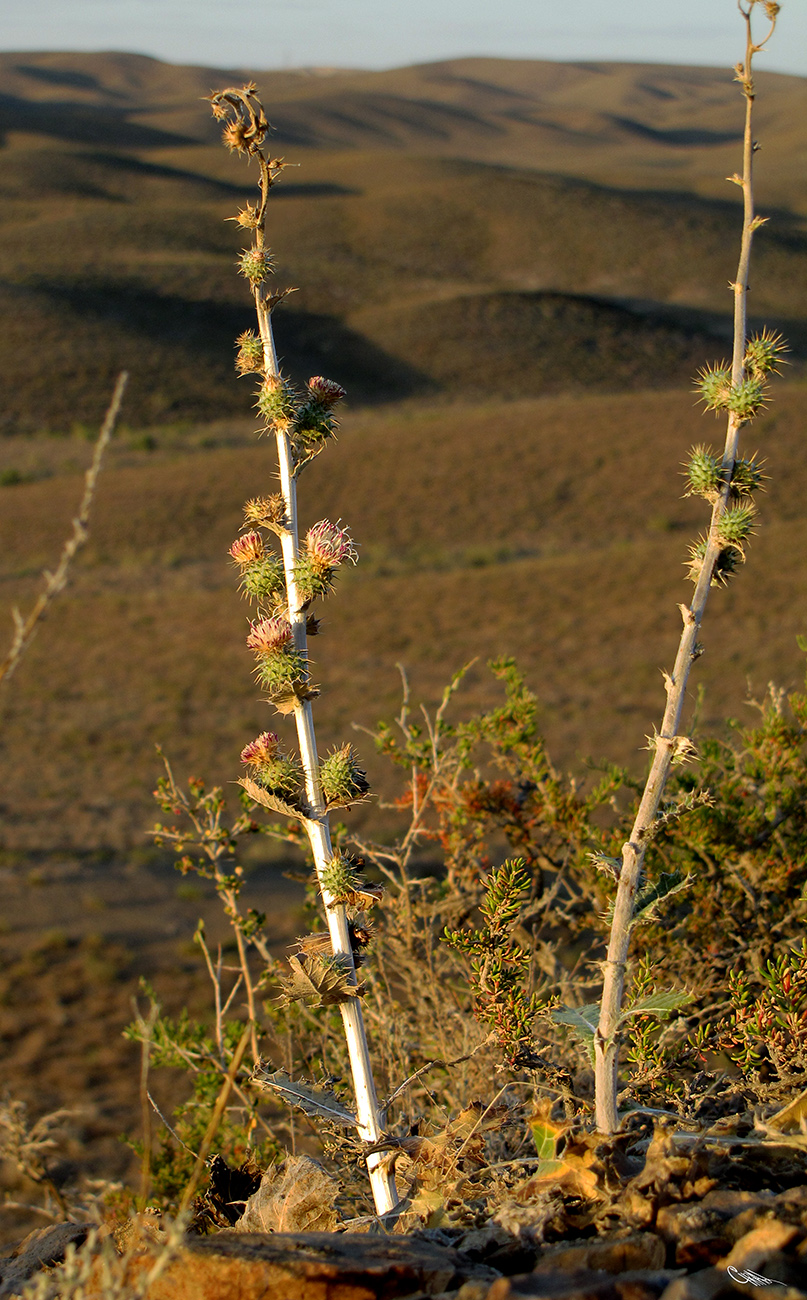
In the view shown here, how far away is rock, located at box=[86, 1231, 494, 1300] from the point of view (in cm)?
175

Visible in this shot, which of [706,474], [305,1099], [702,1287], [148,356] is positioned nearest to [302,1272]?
[305,1099]

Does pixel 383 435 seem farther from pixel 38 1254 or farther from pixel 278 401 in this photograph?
pixel 38 1254

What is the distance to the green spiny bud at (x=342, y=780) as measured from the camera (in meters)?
2.15

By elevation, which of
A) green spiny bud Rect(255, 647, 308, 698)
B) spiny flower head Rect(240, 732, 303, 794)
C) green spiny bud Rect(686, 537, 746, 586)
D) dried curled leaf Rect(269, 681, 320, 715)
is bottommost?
spiny flower head Rect(240, 732, 303, 794)

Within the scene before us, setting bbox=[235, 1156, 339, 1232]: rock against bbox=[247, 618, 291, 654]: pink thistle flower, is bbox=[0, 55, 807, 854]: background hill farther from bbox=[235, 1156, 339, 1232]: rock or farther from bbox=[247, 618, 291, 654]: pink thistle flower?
bbox=[247, 618, 291, 654]: pink thistle flower

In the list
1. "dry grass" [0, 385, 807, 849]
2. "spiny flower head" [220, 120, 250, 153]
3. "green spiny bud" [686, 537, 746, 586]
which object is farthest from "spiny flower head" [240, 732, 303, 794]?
"dry grass" [0, 385, 807, 849]

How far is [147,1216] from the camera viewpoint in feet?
7.45

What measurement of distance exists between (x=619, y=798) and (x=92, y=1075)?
764 cm

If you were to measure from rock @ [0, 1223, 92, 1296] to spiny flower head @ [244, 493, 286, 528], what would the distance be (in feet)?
5.37

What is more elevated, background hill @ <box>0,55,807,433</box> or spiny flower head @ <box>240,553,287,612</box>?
background hill @ <box>0,55,807,433</box>

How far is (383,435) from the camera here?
35062 mm

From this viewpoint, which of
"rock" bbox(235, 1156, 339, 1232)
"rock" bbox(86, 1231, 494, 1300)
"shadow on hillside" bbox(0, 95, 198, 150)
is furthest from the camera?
"shadow on hillside" bbox(0, 95, 198, 150)

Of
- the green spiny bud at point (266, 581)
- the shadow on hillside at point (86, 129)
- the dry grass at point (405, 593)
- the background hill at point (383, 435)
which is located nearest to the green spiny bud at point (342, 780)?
the green spiny bud at point (266, 581)

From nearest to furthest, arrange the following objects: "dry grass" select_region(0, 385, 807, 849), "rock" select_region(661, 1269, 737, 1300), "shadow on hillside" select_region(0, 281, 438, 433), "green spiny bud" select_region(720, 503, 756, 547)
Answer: "rock" select_region(661, 1269, 737, 1300)
"green spiny bud" select_region(720, 503, 756, 547)
"dry grass" select_region(0, 385, 807, 849)
"shadow on hillside" select_region(0, 281, 438, 433)
